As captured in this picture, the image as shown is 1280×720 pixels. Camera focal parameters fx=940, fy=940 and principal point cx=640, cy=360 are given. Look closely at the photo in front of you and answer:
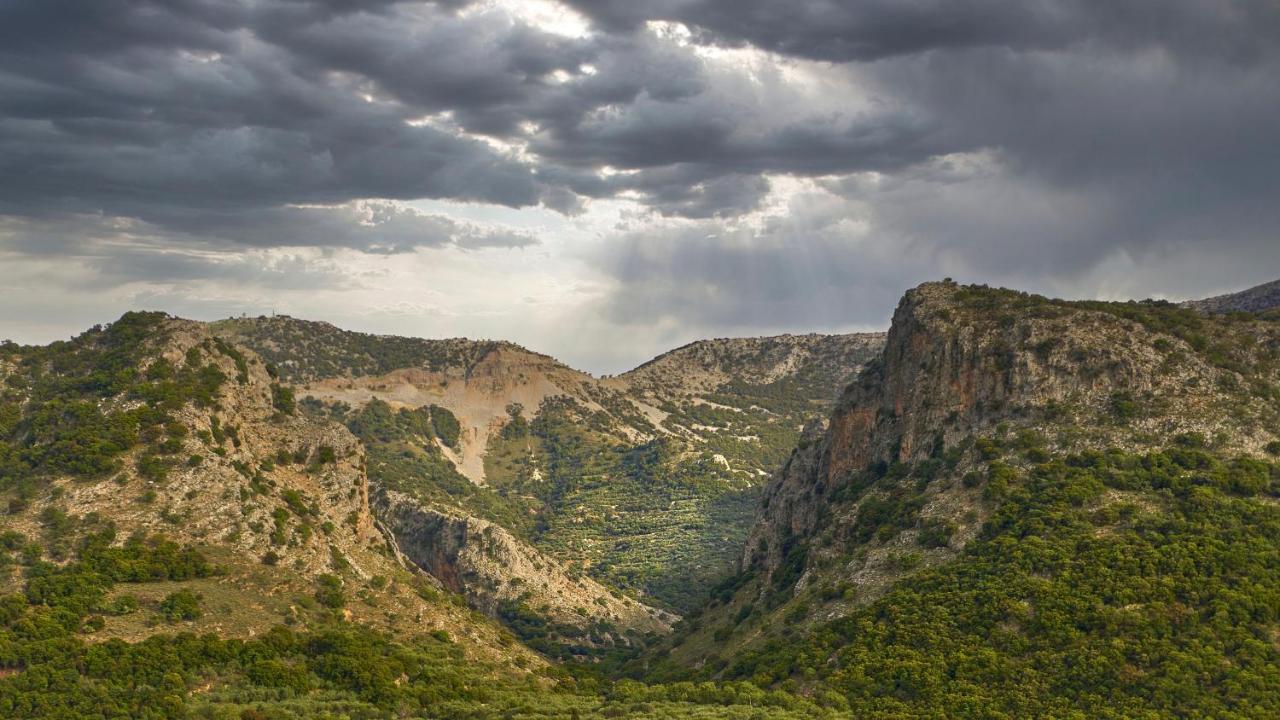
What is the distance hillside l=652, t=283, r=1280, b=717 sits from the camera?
66188mm

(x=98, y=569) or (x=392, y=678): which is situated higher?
(x=98, y=569)

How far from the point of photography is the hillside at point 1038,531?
66.2 m

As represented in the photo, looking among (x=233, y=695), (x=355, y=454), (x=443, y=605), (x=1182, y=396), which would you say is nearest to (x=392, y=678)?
(x=233, y=695)

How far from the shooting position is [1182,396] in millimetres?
92312

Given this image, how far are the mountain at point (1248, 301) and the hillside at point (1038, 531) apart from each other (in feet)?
166

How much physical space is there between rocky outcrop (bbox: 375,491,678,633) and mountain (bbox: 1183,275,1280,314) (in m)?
104

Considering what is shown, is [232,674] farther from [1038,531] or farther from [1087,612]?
[1038,531]

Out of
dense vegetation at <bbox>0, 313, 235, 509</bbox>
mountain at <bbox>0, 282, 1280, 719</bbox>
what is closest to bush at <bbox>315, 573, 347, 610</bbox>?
mountain at <bbox>0, 282, 1280, 719</bbox>

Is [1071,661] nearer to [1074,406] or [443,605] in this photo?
[1074,406]

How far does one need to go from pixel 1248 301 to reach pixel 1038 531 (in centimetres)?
10492

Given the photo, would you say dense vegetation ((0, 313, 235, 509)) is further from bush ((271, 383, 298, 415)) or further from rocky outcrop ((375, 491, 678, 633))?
rocky outcrop ((375, 491, 678, 633))

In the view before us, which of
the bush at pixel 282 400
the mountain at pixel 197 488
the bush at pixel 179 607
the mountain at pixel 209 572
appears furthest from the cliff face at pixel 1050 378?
the bush at pixel 179 607

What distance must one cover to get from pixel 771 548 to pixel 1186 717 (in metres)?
78.2

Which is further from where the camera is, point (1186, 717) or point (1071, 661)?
point (1071, 661)
